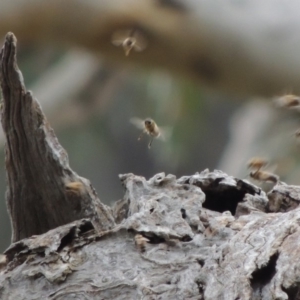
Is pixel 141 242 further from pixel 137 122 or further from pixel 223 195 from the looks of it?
pixel 137 122

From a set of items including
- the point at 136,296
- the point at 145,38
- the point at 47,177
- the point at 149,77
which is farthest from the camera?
the point at 149,77

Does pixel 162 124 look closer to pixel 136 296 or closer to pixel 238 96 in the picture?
pixel 238 96

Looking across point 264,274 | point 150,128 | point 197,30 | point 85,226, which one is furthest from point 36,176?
point 197,30

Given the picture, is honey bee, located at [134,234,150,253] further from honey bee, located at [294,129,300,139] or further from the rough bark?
honey bee, located at [294,129,300,139]

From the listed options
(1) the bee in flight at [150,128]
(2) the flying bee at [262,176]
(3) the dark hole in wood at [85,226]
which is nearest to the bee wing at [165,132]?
(1) the bee in flight at [150,128]

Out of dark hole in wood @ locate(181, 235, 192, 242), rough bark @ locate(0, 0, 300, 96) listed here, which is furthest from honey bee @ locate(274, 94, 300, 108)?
dark hole in wood @ locate(181, 235, 192, 242)

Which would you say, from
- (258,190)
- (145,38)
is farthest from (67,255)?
(145,38)
